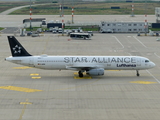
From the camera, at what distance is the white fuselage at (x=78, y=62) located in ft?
189

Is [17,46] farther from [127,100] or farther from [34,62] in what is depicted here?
[127,100]

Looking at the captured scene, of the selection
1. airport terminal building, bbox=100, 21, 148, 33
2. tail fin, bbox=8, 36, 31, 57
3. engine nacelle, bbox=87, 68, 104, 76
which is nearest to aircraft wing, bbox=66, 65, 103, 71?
engine nacelle, bbox=87, 68, 104, 76

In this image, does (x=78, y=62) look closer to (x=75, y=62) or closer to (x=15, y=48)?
(x=75, y=62)

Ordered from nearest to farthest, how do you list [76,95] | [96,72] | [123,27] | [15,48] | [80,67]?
[76,95] → [96,72] → [80,67] → [15,48] → [123,27]

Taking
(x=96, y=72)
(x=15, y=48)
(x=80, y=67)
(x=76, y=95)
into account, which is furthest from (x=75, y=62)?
(x=76, y=95)

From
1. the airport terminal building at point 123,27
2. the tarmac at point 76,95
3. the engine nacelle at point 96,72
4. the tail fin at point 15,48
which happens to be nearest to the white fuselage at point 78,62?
the tail fin at point 15,48

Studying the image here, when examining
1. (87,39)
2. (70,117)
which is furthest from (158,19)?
(70,117)

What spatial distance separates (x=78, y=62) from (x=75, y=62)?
535mm

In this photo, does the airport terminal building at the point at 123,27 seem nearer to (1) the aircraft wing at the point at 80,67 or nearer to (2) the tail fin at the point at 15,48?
(1) the aircraft wing at the point at 80,67

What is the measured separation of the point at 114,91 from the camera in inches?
1991

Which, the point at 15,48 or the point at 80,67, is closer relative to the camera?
the point at 80,67

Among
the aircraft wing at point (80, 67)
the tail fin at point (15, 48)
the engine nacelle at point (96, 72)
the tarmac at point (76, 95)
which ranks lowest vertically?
the tarmac at point (76, 95)

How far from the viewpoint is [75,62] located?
58500mm

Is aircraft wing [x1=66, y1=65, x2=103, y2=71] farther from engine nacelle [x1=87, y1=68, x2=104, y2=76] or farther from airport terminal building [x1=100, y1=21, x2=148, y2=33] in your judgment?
airport terminal building [x1=100, y1=21, x2=148, y2=33]
